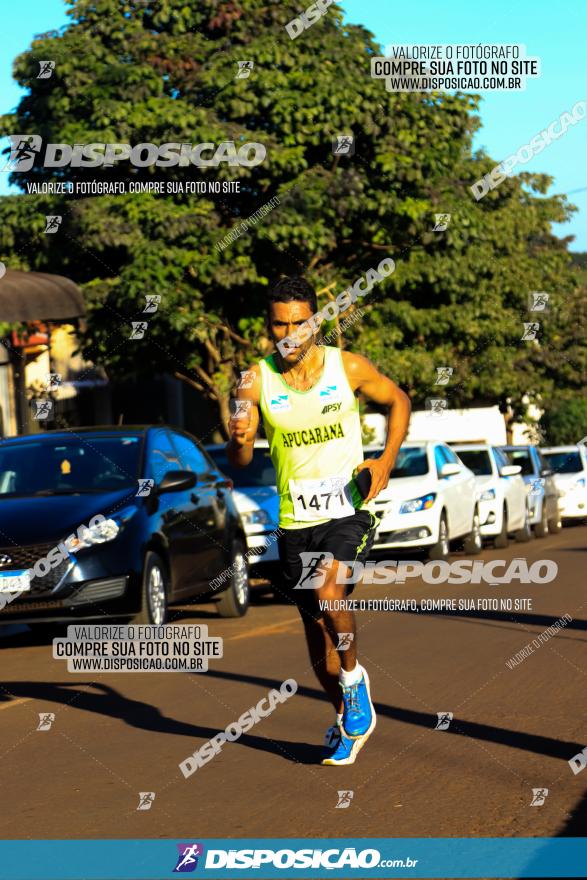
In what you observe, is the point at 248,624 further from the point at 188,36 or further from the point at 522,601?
the point at 188,36

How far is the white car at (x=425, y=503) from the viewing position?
19328 mm

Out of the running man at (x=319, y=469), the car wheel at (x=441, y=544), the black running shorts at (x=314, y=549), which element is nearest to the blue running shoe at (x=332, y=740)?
the running man at (x=319, y=469)

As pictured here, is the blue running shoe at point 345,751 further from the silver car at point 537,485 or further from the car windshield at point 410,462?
the silver car at point 537,485

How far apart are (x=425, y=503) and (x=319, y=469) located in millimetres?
12763

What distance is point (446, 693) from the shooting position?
888cm

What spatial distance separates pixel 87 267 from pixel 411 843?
1791cm

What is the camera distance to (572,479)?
32.8m

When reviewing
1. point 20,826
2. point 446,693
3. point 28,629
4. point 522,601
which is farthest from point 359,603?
point 20,826

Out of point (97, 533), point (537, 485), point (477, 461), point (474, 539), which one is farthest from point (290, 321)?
point (537, 485)

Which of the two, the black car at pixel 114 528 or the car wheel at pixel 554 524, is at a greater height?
the black car at pixel 114 528

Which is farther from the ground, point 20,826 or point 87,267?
point 87,267

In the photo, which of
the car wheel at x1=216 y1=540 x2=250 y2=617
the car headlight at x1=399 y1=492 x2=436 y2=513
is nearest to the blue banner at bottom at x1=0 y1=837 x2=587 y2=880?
the car wheel at x1=216 y1=540 x2=250 y2=617

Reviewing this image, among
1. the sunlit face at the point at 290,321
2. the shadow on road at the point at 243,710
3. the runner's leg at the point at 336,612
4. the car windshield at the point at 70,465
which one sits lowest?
the shadow on road at the point at 243,710

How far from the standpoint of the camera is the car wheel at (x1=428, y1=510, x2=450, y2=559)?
771 inches
